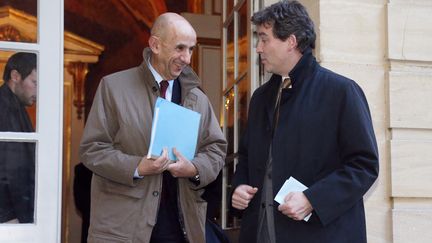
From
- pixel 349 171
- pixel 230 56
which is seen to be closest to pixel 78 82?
pixel 230 56

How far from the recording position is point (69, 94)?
34.1ft

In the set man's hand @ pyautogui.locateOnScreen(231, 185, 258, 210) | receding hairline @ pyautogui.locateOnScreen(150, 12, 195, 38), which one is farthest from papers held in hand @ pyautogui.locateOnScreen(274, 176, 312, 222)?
receding hairline @ pyautogui.locateOnScreen(150, 12, 195, 38)

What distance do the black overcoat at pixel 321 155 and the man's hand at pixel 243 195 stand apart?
0.05 meters

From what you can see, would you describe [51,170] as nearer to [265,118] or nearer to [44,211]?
[44,211]

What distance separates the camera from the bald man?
11.5 feet

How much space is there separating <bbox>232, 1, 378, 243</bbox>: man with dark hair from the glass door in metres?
1.46

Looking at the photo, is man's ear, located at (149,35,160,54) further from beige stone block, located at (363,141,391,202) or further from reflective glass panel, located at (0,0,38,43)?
beige stone block, located at (363,141,391,202)

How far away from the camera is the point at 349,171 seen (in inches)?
117

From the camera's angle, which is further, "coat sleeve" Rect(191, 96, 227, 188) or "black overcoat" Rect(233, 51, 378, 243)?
"coat sleeve" Rect(191, 96, 227, 188)

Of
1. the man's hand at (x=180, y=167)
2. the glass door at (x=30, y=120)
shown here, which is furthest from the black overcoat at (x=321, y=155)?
the glass door at (x=30, y=120)

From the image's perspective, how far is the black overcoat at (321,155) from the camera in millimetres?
2986

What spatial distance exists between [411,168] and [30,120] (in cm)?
212

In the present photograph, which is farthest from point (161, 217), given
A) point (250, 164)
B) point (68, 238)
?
point (68, 238)

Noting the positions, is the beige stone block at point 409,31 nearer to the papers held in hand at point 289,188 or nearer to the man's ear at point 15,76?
the papers held in hand at point 289,188
